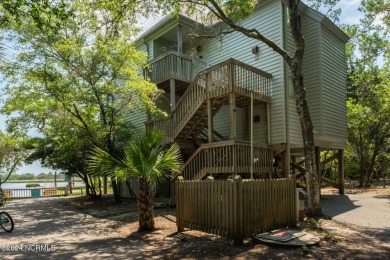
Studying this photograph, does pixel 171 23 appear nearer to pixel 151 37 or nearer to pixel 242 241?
pixel 151 37

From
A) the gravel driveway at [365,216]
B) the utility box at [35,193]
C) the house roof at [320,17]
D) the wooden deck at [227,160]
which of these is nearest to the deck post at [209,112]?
the wooden deck at [227,160]

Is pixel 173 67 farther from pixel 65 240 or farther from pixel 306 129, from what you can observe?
pixel 65 240

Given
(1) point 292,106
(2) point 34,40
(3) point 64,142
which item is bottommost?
(3) point 64,142

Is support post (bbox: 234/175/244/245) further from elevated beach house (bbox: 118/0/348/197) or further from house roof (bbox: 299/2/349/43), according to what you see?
house roof (bbox: 299/2/349/43)

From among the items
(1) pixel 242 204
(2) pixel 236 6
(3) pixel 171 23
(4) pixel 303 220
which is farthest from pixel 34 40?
(4) pixel 303 220

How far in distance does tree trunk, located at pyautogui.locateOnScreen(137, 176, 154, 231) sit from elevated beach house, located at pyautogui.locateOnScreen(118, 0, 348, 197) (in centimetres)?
298

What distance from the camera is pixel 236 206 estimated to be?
6.24m

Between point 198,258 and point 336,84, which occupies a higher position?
point 336,84

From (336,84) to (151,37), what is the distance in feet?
32.6

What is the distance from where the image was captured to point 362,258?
217 inches

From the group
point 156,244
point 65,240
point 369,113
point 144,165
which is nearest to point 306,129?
point 144,165

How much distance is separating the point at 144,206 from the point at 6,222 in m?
3.93

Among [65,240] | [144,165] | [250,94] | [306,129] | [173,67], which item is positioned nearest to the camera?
[65,240]

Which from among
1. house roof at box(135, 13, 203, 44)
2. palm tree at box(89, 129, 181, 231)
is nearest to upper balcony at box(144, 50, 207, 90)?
house roof at box(135, 13, 203, 44)
